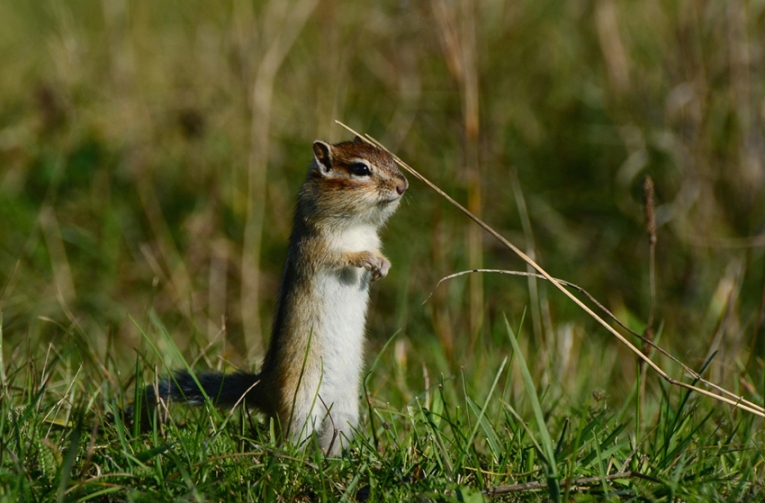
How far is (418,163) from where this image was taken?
20.3 feet

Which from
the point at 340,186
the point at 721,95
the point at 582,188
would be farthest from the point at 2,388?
the point at 721,95

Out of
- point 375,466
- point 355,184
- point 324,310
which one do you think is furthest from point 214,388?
point 355,184

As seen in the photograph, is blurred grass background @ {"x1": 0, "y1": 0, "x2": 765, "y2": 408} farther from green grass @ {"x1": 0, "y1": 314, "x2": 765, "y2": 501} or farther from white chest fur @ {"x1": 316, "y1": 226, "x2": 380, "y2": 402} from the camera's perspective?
green grass @ {"x1": 0, "y1": 314, "x2": 765, "y2": 501}

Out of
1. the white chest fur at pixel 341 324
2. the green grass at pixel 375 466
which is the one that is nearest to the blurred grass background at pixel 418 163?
the white chest fur at pixel 341 324

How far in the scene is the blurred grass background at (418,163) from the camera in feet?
18.1

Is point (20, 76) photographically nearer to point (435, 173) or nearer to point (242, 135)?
point (242, 135)

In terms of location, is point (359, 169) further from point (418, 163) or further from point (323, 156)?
point (418, 163)

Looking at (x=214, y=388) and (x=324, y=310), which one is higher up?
(x=324, y=310)

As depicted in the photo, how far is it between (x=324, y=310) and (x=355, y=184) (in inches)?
22.1

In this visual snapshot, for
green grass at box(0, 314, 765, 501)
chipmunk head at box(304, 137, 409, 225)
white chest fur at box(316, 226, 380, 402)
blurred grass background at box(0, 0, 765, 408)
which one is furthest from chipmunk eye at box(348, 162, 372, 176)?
blurred grass background at box(0, 0, 765, 408)

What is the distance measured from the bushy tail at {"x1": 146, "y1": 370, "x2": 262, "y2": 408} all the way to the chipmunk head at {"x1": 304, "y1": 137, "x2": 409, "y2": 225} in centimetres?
73

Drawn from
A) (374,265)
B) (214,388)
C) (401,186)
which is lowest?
(214,388)

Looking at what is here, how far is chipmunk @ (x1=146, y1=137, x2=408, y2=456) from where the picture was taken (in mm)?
3309

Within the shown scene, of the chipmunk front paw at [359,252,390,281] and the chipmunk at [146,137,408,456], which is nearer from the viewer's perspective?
the chipmunk at [146,137,408,456]
